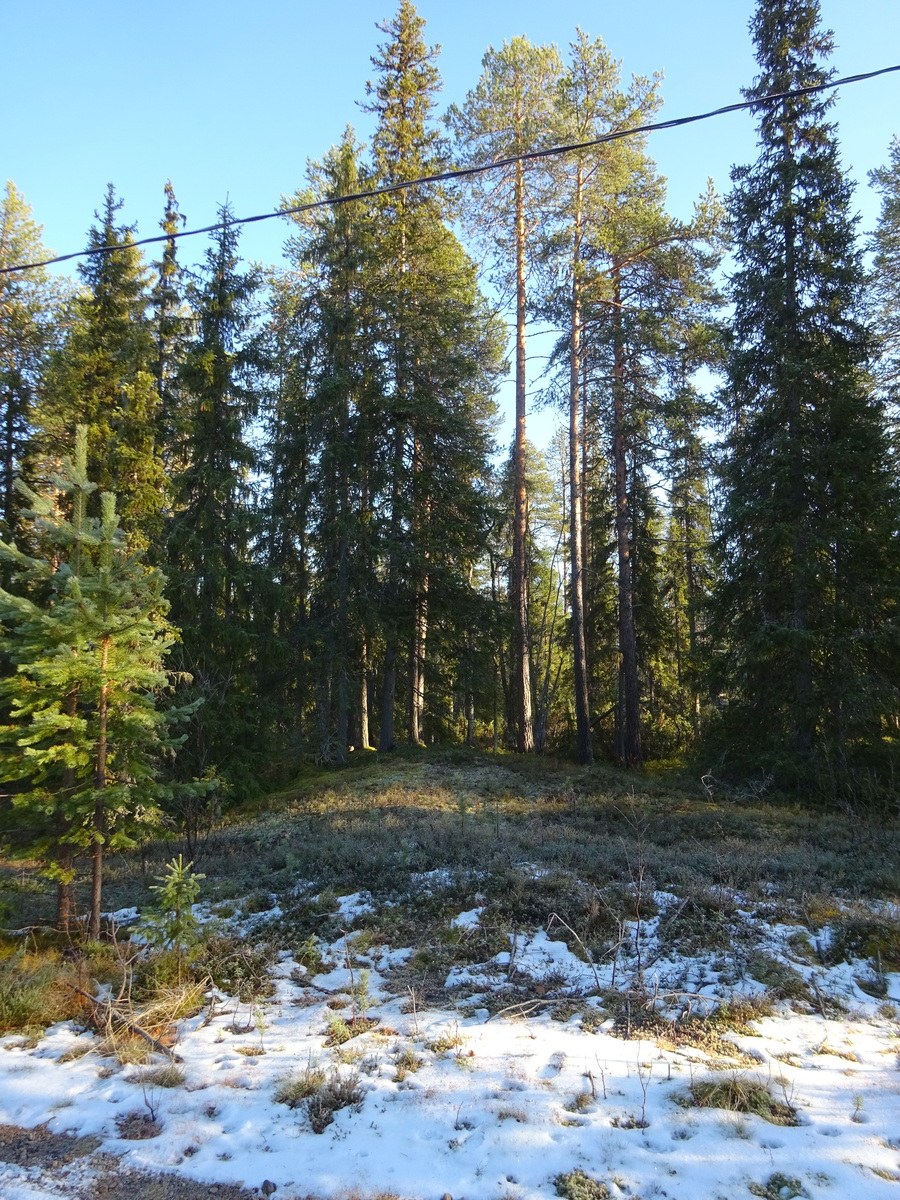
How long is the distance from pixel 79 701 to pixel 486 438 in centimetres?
1637

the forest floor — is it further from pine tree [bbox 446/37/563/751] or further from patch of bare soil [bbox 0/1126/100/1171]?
pine tree [bbox 446/37/563/751]

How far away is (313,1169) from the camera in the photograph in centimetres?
346

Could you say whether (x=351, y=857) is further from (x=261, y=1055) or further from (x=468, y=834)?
(x=261, y=1055)

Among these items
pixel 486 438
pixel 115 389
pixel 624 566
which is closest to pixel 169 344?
pixel 115 389

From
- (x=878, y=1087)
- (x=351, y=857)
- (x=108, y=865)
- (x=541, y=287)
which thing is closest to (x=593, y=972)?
(x=878, y=1087)

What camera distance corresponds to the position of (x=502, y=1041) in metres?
4.63

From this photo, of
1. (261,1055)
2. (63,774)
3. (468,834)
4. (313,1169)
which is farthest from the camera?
(468,834)

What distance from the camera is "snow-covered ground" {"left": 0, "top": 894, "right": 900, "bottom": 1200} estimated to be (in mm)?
3338

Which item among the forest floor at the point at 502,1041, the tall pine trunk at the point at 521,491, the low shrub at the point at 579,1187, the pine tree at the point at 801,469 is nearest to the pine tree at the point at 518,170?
the tall pine trunk at the point at 521,491

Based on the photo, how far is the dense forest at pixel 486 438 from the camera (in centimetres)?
1288

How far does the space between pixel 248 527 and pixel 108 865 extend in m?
7.34

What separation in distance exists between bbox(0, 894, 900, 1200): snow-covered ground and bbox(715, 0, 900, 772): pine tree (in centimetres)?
810

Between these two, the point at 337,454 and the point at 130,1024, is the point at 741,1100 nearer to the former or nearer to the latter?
the point at 130,1024

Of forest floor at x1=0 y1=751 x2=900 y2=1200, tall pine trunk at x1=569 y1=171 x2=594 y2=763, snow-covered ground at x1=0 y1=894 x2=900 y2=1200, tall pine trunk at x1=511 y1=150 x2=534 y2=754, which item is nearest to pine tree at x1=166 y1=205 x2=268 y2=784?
forest floor at x1=0 y1=751 x2=900 y2=1200
